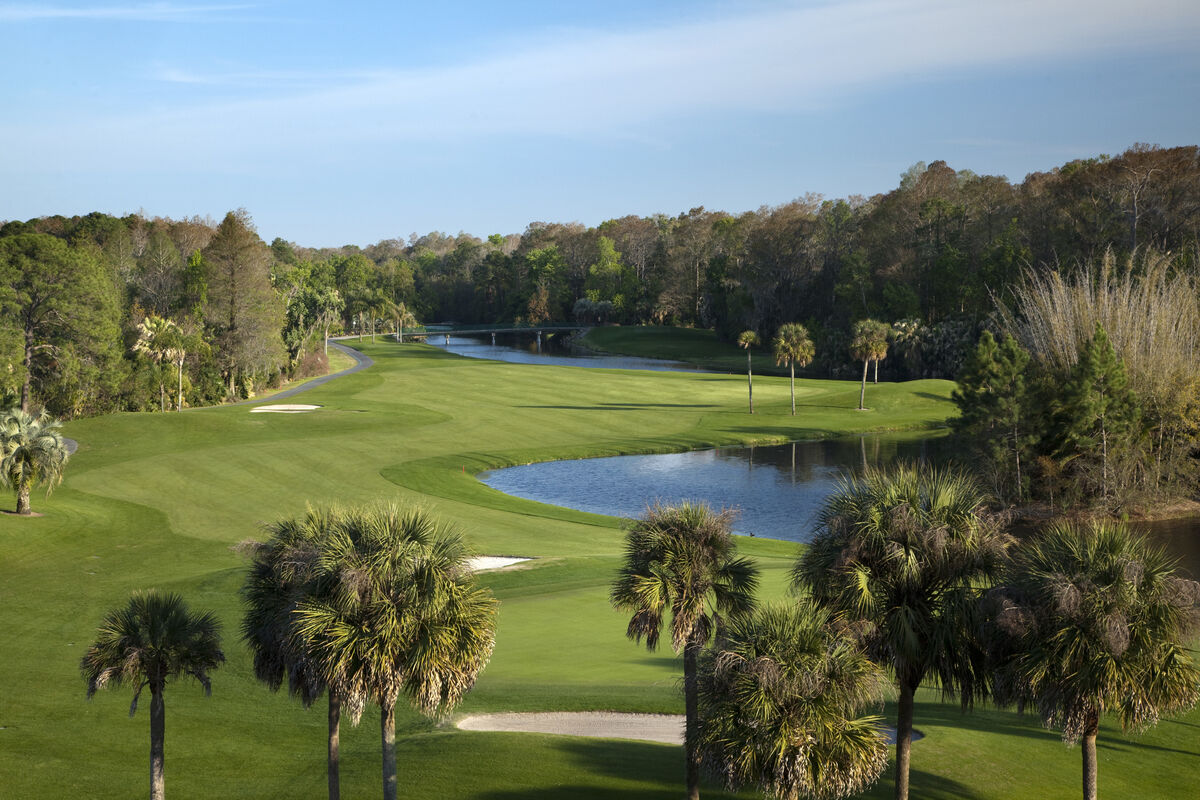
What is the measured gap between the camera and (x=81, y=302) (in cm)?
6944

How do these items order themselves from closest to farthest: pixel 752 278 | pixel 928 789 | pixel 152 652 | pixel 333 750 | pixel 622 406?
pixel 333 750 < pixel 152 652 < pixel 928 789 < pixel 622 406 < pixel 752 278

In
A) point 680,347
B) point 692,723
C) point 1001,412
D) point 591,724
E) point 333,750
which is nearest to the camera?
point 692,723

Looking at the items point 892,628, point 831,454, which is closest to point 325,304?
point 831,454

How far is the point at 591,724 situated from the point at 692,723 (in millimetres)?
5148

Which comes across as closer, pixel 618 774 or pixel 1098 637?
pixel 1098 637

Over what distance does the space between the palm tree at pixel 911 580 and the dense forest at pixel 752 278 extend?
41.9 meters

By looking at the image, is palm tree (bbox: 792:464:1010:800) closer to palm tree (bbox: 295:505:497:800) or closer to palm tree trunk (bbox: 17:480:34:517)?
palm tree (bbox: 295:505:497:800)

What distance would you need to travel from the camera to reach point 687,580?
16.5 meters

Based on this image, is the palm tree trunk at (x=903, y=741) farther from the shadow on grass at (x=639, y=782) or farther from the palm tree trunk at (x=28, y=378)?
the palm tree trunk at (x=28, y=378)

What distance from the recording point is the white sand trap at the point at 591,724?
67.6 feet

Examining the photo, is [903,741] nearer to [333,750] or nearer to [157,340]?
[333,750]

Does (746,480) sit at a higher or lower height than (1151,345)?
lower

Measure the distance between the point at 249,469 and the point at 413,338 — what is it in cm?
13143

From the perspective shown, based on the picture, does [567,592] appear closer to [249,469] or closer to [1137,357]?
[249,469]
